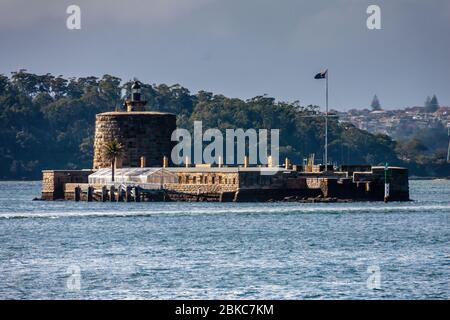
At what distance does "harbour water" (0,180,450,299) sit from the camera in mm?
51312

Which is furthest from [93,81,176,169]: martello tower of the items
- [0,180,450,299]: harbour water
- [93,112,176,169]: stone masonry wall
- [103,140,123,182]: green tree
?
[0,180,450,299]: harbour water

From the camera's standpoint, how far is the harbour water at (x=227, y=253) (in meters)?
51.3

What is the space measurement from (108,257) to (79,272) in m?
7.08

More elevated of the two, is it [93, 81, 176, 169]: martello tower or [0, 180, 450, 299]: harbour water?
[93, 81, 176, 169]: martello tower

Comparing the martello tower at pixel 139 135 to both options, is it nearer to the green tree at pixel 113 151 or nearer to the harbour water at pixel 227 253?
the green tree at pixel 113 151

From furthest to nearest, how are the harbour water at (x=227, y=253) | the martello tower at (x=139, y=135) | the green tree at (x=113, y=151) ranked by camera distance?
the martello tower at (x=139, y=135) < the green tree at (x=113, y=151) < the harbour water at (x=227, y=253)

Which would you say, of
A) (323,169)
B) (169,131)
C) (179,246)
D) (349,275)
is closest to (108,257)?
(179,246)

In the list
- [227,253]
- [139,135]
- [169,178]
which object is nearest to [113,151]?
[139,135]

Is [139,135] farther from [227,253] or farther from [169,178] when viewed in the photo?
[227,253]

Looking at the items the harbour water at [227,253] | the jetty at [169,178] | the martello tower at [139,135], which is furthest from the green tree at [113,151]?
the harbour water at [227,253]

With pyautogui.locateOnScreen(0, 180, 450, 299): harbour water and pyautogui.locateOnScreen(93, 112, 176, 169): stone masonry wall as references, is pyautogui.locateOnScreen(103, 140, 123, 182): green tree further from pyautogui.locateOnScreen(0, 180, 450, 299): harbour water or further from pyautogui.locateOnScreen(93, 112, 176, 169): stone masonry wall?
pyautogui.locateOnScreen(0, 180, 450, 299): harbour water

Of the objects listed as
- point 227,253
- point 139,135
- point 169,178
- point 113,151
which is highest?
point 139,135

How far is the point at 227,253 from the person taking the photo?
63.8m
